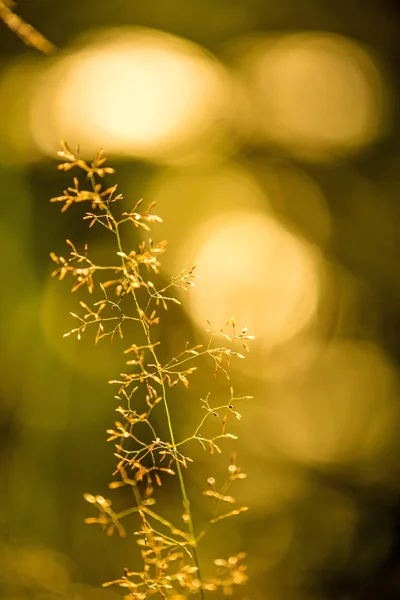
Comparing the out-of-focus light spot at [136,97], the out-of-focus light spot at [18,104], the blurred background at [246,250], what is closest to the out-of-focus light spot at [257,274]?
the blurred background at [246,250]

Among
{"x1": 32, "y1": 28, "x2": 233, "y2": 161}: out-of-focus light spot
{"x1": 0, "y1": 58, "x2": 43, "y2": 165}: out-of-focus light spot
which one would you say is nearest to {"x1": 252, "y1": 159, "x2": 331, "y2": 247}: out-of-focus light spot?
{"x1": 32, "y1": 28, "x2": 233, "y2": 161}: out-of-focus light spot

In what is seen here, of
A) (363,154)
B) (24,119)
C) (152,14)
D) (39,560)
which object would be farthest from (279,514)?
(152,14)

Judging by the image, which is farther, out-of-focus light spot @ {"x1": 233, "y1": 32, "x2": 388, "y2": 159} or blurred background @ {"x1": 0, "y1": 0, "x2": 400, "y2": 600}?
out-of-focus light spot @ {"x1": 233, "y1": 32, "x2": 388, "y2": 159}

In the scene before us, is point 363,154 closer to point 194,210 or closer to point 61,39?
point 194,210

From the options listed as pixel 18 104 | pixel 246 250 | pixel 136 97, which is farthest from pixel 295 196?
pixel 18 104

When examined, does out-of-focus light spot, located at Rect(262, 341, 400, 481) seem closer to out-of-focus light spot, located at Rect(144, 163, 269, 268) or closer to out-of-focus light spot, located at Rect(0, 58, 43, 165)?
out-of-focus light spot, located at Rect(144, 163, 269, 268)

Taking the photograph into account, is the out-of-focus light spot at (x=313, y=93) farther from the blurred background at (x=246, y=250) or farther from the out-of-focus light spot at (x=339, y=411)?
the out-of-focus light spot at (x=339, y=411)

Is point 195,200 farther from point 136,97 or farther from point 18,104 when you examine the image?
point 18,104
